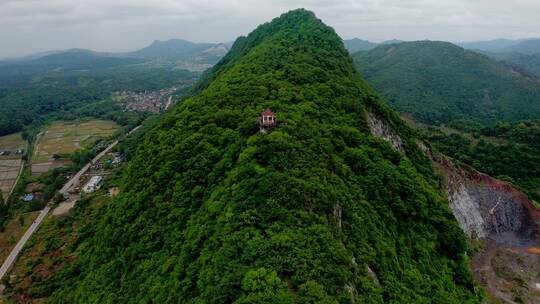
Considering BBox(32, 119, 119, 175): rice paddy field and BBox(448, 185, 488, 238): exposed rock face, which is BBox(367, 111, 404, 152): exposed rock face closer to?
BBox(448, 185, 488, 238): exposed rock face

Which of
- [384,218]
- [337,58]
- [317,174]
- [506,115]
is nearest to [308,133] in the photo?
[317,174]

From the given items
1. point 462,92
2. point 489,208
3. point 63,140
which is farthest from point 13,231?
point 462,92

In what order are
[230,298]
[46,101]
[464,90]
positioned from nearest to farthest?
[230,298]
[464,90]
[46,101]

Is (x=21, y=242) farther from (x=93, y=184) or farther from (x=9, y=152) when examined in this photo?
(x=9, y=152)

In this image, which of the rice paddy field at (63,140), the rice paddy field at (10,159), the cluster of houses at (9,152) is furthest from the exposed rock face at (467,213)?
the cluster of houses at (9,152)

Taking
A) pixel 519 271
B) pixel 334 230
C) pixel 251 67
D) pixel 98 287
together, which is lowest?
pixel 519 271

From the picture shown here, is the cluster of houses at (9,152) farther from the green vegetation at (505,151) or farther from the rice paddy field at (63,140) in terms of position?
the green vegetation at (505,151)

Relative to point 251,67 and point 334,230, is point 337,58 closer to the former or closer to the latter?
point 251,67
